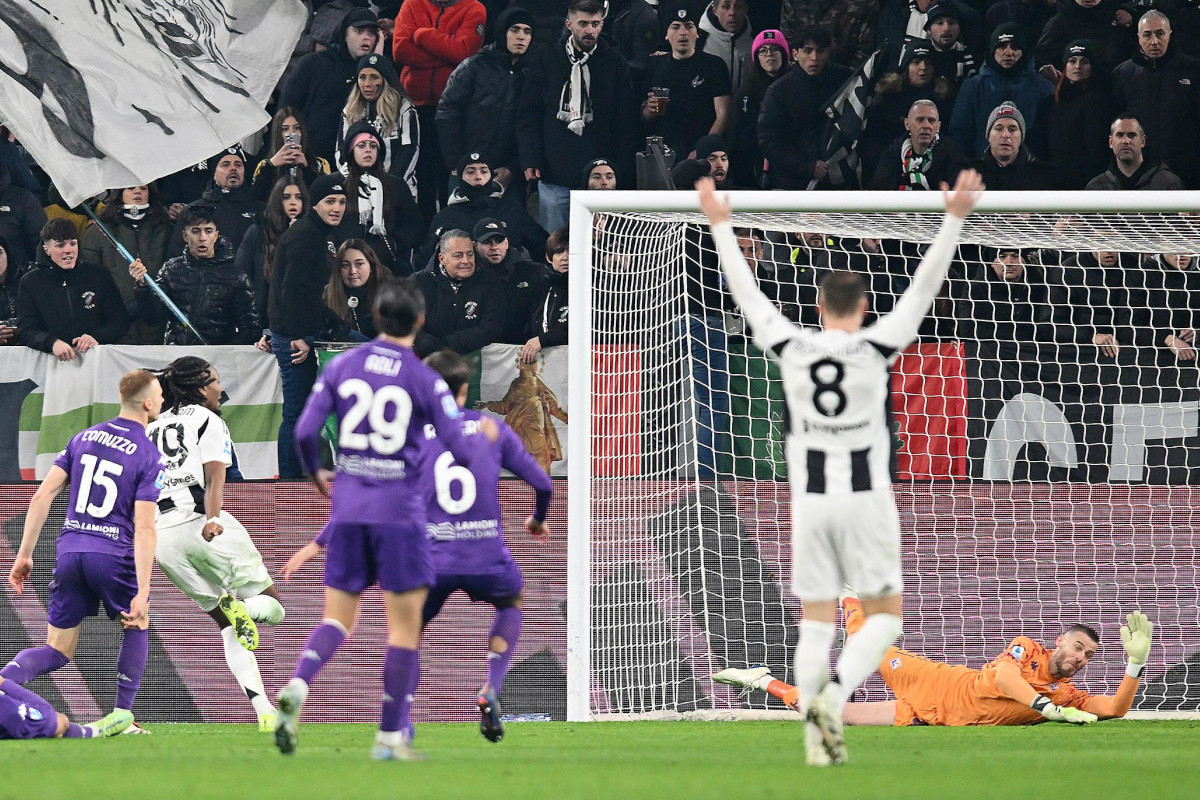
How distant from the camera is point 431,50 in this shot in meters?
11.7

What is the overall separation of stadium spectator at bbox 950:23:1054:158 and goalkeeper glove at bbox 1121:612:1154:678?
4163 millimetres

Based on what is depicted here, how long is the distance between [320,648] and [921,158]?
7.03 metres

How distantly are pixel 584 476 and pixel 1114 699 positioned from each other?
3279mm

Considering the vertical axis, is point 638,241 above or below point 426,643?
above

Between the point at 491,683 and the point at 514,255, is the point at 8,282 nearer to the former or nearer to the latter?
the point at 514,255

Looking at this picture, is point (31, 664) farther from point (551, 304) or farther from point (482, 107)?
point (482, 107)

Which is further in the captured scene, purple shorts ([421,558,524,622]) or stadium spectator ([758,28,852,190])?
stadium spectator ([758,28,852,190])

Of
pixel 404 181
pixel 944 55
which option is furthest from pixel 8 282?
pixel 944 55

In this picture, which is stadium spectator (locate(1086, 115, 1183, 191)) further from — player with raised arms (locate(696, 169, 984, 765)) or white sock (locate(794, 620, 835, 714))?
white sock (locate(794, 620, 835, 714))

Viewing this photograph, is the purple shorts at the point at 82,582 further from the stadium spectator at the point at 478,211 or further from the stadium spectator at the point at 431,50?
the stadium spectator at the point at 431,50

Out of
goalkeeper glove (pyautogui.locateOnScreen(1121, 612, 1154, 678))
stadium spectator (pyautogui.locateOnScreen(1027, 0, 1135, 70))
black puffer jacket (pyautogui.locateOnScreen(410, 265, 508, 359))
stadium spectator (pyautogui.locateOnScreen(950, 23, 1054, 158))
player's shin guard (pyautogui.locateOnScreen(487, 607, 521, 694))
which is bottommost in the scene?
goalkeeper glove (pyautogui.locateOnScreen(1121, 612, 1154, 678))

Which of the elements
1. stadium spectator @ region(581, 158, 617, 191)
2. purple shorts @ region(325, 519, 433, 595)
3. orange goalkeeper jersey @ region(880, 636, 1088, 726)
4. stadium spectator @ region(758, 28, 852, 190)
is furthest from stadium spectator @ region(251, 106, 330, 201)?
purple shorts @ region(325, 519, 433, 595)

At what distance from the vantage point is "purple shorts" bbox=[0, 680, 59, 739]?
22.7ft

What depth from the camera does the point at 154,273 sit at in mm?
11141
